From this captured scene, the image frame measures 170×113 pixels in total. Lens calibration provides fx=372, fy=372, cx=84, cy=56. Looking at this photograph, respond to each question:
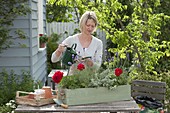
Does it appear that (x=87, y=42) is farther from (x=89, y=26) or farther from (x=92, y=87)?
(x=92, y=87)

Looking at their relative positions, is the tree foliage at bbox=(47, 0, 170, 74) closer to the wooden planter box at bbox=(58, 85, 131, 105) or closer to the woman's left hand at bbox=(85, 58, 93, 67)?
the woman's left hand at bbox=(85, 58, 93, 67)

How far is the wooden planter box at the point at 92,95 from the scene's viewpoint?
3078 mm

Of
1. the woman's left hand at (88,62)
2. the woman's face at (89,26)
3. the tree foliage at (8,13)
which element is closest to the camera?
the woman's left hand at (88,62)

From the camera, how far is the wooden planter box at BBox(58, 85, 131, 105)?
308 centimetres

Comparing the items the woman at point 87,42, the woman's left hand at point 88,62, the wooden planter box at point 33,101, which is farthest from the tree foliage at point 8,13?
the wooden planter box at point 33,101

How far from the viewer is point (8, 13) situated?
5336 millimetres

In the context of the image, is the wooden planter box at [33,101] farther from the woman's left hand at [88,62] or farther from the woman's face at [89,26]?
the woman's face at [89,26]

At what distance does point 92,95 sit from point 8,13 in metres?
2.66

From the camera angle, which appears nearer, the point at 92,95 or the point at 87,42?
the point at 92,95

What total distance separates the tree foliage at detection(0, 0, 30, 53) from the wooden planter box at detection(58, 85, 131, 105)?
2.28 m

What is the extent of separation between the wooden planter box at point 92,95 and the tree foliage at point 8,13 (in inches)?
89.9

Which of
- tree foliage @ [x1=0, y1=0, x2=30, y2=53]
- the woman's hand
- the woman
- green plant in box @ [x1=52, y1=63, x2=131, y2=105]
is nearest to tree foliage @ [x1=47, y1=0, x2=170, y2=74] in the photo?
tree foliage @ [x1=0, y1=0, x2=30, y2=53]

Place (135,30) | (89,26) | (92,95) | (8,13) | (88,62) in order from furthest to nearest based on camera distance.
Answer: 1. (135,30)
2. (8,13)
3. (89,26)
4. (88,62)
5. (92,95)

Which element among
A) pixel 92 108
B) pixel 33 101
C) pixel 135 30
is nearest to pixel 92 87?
pixel 92 108
